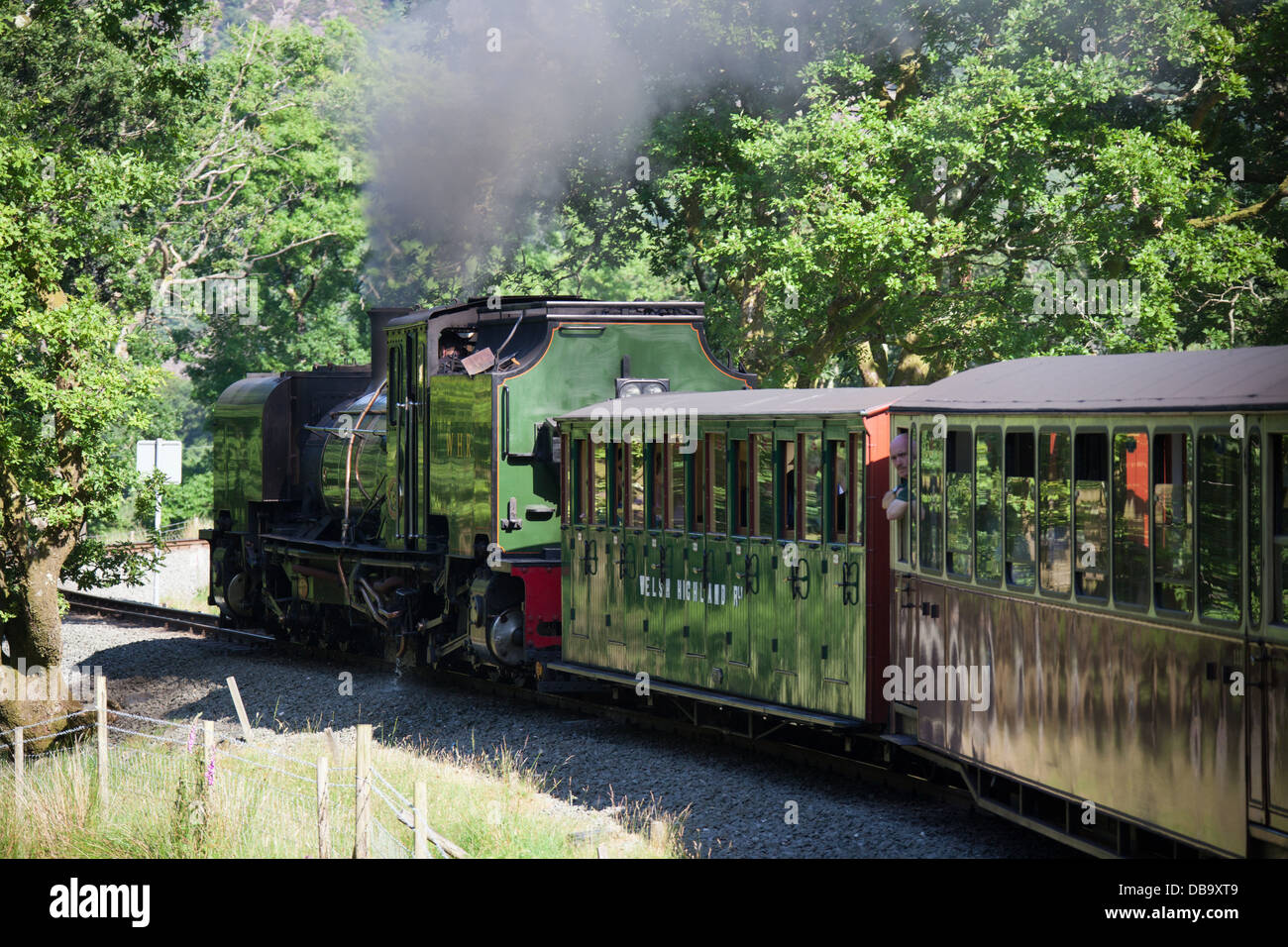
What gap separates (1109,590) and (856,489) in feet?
9.30

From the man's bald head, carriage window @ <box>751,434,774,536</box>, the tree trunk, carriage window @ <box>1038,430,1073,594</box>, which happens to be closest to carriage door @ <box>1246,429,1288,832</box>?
carriage window @ <box>1038,430,1073,594</box>

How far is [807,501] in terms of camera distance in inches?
428

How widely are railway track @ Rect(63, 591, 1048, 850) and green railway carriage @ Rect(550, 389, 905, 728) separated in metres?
0.40

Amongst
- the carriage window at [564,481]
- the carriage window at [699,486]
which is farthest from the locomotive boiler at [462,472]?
the carriage window at [699,486]

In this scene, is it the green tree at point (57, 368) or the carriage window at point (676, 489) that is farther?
the green tree at point (57, 368)

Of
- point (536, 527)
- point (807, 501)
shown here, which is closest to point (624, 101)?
point (536, 527)

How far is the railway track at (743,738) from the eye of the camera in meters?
10.8

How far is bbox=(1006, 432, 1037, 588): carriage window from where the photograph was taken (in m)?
8.64

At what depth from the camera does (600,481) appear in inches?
539

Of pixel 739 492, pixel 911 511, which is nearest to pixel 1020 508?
pixel 911 511

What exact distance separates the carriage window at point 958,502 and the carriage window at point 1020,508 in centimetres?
48

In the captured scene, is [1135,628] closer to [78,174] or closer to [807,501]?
[807,501]

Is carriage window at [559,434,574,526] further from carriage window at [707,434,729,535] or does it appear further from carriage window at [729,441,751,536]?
carriage window at [729,441,751,536]

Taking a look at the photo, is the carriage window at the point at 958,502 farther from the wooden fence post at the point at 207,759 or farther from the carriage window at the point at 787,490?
the wooden fence post at the point at 207,759
